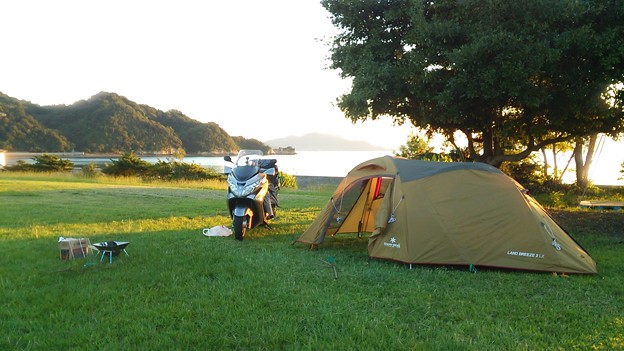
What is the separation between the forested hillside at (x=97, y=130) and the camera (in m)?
49.1

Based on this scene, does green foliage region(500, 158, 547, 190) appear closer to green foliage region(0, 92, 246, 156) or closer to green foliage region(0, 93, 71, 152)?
green foliage region(0, 92, 246, 156)

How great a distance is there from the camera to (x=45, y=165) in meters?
32.8

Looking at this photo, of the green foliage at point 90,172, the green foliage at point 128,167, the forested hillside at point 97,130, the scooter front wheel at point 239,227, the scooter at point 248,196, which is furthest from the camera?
the forested hillside at point 97,130

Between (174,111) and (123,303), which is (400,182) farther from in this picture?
(174,111)

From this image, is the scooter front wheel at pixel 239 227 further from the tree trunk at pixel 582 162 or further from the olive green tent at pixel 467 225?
the tree trunk at pixel 582 162

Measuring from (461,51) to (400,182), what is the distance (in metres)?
2.90

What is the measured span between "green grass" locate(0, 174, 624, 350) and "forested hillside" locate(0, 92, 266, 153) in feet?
140

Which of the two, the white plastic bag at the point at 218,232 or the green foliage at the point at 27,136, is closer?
the white plastic bag at the point at 218,232

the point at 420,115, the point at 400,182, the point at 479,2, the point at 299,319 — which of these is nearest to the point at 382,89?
the point at 420,115

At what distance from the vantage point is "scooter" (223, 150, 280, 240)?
8477 mm

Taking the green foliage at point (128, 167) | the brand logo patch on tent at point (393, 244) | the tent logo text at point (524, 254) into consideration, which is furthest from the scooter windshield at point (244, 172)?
the green foliage at point (128, 167)

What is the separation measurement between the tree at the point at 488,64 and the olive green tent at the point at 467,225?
2.43 m

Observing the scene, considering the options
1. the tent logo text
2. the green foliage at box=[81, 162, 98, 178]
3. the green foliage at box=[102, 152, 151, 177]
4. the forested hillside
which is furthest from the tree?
the forested hillside

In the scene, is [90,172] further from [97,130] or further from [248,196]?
[248,196]
